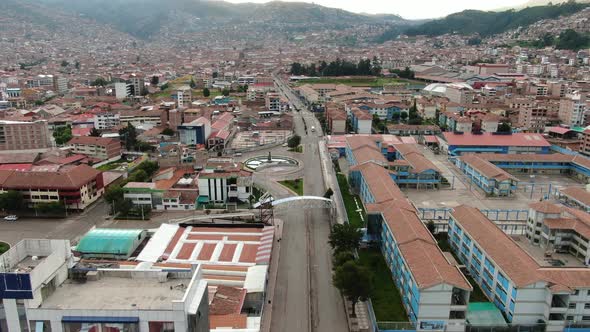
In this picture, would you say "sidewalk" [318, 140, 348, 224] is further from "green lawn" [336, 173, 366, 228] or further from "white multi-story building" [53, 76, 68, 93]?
"white multi-story building" [53, 76, 68, 93]

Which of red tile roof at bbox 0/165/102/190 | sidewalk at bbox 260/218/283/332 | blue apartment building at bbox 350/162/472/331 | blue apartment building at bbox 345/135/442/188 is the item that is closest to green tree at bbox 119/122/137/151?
red tile roof at bbox 0/165/102/190

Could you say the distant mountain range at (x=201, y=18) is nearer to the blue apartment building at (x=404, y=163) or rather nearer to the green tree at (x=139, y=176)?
the blue apartment building at (x=404, y=163)

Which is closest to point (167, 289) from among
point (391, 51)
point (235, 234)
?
point (235, 234)

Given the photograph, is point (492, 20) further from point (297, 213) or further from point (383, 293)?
point (383, 293)

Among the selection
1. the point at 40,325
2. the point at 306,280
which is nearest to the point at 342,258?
the point at 306,280

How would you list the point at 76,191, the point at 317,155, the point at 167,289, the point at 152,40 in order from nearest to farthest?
the point at 167,289 → the point at 76,191 → the point at 317,155 → the point at 152,40

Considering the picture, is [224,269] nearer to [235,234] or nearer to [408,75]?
[235,234]
